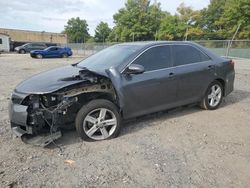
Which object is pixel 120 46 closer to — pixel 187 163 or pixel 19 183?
pixel 187 163

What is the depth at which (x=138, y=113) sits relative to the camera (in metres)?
4.72

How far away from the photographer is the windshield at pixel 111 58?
4734 mm

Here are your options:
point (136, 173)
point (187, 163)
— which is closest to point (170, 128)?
point (187, 163)

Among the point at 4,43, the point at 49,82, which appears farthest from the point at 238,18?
the point at 49,82

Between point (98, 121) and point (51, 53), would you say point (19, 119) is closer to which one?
point (98, 121)

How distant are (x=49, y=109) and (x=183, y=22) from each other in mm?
55864

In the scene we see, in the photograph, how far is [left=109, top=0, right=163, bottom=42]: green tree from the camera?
200 feet

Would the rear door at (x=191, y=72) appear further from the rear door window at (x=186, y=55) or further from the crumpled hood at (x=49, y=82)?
the crumpled hood at (x=49, y=82)

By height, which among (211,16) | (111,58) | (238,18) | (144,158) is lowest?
(144,158)

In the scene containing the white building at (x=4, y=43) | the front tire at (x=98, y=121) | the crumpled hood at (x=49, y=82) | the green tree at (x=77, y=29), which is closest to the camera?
the crumpled hood at (x=49, y=82)

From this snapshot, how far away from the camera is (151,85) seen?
15.6 feet

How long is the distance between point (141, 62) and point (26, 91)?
A: 2021mm

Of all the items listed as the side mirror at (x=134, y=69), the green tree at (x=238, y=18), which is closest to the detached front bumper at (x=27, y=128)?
the side mirror at (x=134, y=69)

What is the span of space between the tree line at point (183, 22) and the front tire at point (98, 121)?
4029 centimetres
